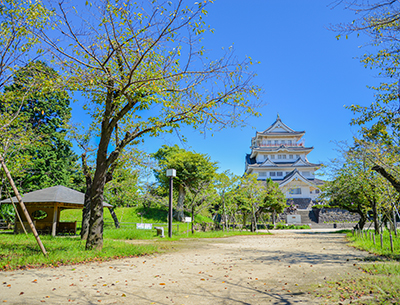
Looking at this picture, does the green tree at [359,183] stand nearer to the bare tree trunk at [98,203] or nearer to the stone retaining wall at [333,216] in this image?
the bare tree trunk at [98,203]

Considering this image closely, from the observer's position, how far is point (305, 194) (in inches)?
1661

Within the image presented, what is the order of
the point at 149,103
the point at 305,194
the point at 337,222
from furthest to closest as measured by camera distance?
the point at 305,194 → the point at 337,222 → the point at 149,103

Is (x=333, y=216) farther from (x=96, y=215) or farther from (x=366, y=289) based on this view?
(x=366, y=289)

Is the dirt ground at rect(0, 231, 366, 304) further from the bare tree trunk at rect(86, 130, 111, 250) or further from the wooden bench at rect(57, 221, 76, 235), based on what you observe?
the wooden bench at rect(57, 221, 76, 235)

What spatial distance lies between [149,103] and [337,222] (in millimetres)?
33571

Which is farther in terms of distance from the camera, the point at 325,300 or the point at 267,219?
the point at 267,219

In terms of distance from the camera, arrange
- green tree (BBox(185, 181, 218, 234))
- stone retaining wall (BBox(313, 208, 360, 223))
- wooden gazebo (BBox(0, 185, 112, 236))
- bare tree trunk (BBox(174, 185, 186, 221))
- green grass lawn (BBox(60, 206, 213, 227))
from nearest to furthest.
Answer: wooden gazebo (BBox(0, 185, 112, 236))
green tree (BBox(185, 181, 218, 234))
green grass lawn (BBox(60, 206, 213, 227))
bare tree trunk (BBox(174, 185, 186, 221))
stone retaining wall (BBox(313, 208, 360, 223))

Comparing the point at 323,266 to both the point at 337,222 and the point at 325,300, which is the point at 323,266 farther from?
the point at 337,222

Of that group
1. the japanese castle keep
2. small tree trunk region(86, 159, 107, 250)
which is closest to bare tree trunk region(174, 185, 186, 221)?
small tree trunk region(86, 159, 107, 250)

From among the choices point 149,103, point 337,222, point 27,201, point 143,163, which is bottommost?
point 337,222

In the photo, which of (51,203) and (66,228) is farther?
(66,228)

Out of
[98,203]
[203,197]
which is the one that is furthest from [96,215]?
[203,197]

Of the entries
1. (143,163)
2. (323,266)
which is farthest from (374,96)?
(143,163)

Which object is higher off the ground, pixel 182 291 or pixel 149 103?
pixel 149 103
